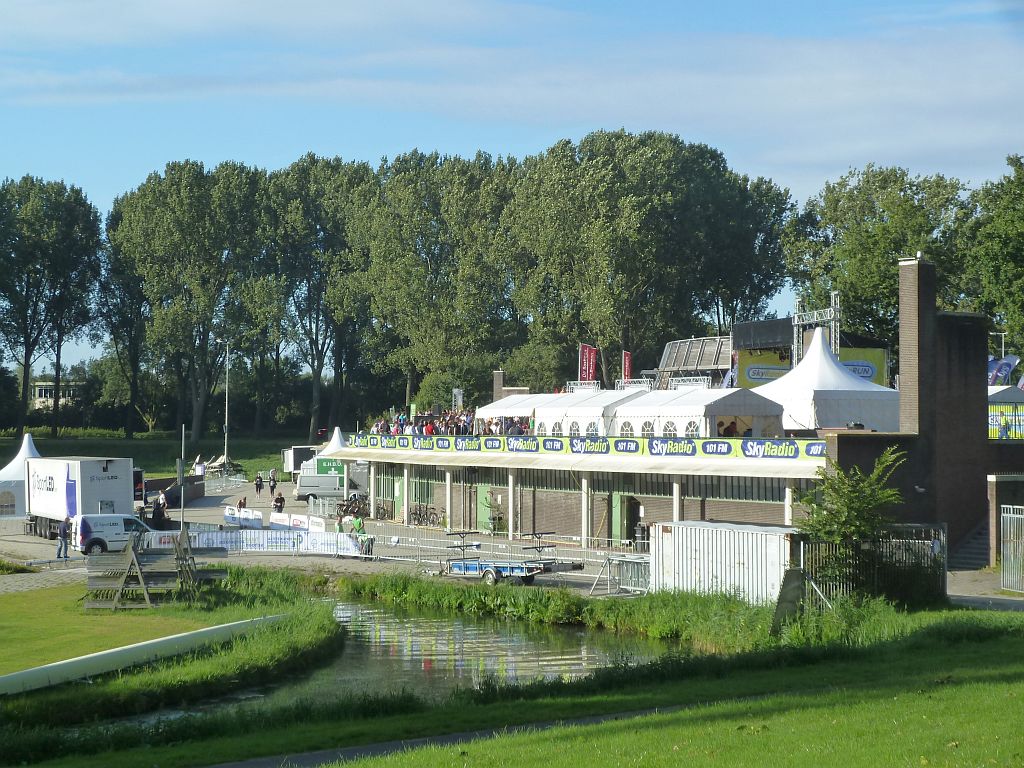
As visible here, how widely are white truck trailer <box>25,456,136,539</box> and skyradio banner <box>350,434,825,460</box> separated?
1284 cm

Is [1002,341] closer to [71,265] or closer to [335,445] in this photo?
[335,445]

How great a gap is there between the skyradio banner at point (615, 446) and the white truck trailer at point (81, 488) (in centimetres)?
1284

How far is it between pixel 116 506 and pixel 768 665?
35003 mm

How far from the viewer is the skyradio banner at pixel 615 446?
37.6 m

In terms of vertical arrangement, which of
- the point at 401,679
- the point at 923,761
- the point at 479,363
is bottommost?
the point at 401,679

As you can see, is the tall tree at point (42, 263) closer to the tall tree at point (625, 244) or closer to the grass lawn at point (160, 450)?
the grass lawn at point (160, 450)

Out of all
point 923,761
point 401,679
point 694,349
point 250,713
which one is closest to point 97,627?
point 401,679

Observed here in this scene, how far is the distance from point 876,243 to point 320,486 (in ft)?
116

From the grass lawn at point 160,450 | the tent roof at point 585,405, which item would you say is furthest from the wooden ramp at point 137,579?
the grass lawn at point 160,450

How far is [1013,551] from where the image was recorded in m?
30.8

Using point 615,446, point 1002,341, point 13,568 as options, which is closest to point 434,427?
point 615,446

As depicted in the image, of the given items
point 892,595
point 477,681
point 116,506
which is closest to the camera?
point 477,681

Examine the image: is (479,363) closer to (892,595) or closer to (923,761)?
(892,595)

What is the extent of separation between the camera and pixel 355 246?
93.8m
